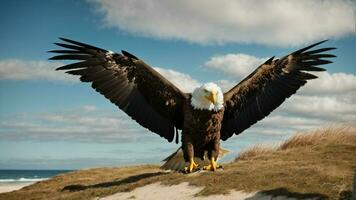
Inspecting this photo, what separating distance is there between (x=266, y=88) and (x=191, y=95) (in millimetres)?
1911

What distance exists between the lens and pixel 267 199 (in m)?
9.20

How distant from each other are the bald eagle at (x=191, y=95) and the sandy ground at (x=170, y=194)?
23.7 inches

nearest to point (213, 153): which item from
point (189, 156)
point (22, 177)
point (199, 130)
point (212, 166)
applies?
point (212, 166)

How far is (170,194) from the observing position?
34.9 feet

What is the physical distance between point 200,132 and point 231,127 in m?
1.62

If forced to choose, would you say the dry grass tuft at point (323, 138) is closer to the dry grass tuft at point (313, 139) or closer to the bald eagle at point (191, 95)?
the dry grass tuft at point (313, 139)

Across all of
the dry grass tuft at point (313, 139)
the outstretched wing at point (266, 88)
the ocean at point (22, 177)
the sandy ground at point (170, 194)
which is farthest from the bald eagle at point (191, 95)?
the ocean at point (22, 177)

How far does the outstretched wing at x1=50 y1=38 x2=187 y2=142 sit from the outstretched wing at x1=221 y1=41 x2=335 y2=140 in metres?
1.20

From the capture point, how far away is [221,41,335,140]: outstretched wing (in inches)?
412

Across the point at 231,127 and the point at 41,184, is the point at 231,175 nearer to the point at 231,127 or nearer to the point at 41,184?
the point at 231,127

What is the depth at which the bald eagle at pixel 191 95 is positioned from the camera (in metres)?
9.66

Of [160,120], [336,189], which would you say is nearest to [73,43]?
[160,120]

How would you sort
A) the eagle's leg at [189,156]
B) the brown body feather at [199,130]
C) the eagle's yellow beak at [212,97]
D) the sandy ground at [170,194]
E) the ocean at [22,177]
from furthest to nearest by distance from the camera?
the ocean at [22,177]
the eagle's leg at [189,156]
the sandy ground at [170,194]
the brown body feather at [199,130]
the eagle's yellow beak at [212,97]

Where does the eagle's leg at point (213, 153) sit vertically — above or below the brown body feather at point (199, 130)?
below
